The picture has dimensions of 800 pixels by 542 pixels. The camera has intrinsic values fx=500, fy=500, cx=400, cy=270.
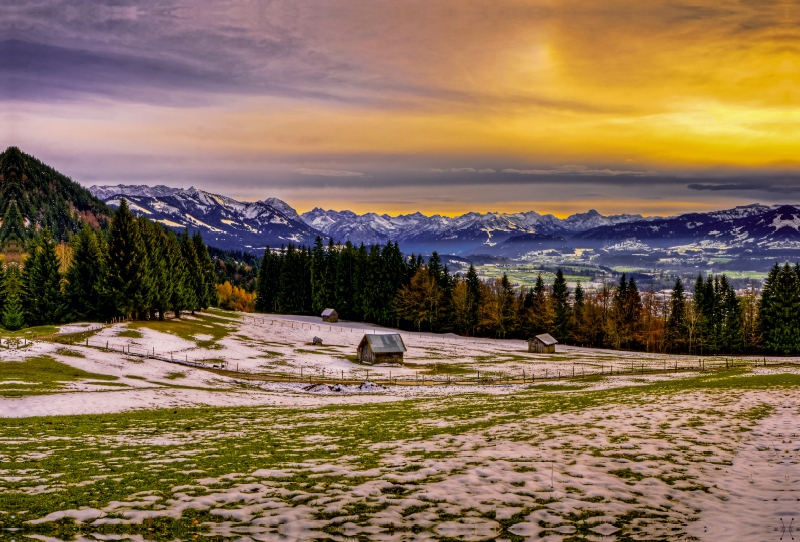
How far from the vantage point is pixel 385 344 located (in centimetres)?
7800

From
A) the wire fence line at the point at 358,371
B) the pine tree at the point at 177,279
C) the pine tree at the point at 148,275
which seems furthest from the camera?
the pine tree at the point at 177,279

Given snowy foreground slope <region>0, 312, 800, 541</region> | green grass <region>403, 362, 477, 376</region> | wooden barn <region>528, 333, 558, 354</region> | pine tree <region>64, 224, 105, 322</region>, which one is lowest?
green grass <region>403, 362, 477, 376</region>

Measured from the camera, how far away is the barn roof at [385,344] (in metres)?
76.9

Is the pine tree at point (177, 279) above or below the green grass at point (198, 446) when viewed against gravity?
above

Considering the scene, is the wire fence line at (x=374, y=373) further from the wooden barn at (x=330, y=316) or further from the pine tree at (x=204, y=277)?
the wooden barn at (x=330, y=316)

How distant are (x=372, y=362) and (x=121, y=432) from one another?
52936mm

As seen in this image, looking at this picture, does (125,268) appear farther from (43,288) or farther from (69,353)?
(69,353)

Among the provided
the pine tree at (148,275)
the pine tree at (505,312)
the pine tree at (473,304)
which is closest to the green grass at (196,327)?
the pine tree at (148,275)

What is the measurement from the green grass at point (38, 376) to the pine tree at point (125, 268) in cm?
3674

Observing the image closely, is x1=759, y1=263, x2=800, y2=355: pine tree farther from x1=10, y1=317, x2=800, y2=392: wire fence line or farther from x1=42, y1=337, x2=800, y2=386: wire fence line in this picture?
x1=42, y1=337, x2=800, y2=386: wire fence line

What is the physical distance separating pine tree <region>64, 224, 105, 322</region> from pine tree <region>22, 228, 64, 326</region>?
1.91m

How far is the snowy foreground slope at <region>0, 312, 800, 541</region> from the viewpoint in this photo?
37.3 feet

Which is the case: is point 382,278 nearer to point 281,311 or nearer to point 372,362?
point 281,311

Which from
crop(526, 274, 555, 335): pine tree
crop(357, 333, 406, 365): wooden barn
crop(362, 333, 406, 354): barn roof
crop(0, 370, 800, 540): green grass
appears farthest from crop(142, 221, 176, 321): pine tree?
crop(526, 274, 555, 335): pine tree
